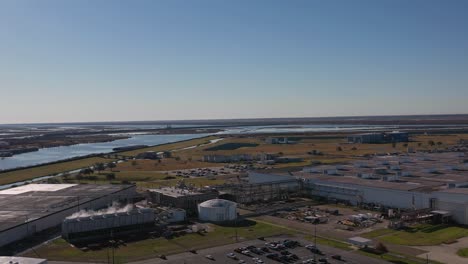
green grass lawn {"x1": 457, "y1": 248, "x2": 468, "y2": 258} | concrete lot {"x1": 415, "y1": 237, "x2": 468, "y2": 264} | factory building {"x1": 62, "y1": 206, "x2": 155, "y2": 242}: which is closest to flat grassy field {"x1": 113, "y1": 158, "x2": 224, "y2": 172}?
factory building {"x1": 62, "y1": 206, "x2": 155, "y2": 242}

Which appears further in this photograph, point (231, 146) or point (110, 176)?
point (231, 146)

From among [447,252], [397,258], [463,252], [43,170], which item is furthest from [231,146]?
[397,258]

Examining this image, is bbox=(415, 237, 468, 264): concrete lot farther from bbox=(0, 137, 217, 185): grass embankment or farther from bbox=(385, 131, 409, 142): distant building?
bbox=(385, 131, 409, 142): distant building

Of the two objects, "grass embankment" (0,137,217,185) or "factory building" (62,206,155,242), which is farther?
"grass embankment" (0,137,217,185)

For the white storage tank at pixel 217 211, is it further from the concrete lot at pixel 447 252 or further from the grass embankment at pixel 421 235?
the concrete lot at pixel 447 252

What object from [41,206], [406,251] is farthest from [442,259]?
[41,206]

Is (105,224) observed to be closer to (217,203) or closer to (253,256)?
(217,203)

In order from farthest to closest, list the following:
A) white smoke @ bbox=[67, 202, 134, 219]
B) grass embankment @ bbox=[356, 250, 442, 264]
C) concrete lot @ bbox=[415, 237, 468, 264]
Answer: white smoke @ bbox=[67, 202, 134, 219] < concrete lot @ bbox=[415, 237, 468, 264] < grass embankment @ bbox=[356, 250, 442, 264]
